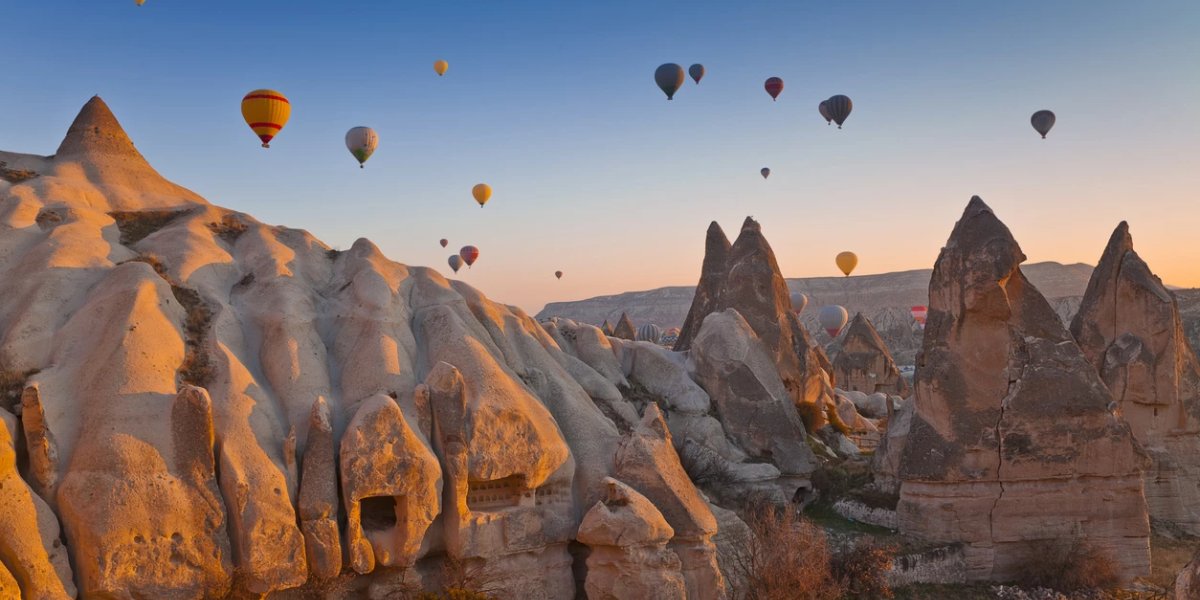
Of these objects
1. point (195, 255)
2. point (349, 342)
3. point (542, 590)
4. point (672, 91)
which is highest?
point (672, 91)

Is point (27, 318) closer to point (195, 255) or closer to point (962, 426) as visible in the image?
point (195, 255)

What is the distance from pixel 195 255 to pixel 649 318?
5630 inches

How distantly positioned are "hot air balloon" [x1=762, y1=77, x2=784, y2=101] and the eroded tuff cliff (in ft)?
73.9

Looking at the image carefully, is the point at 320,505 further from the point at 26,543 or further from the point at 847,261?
the point at 847,261

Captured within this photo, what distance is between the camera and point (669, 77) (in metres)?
33.0

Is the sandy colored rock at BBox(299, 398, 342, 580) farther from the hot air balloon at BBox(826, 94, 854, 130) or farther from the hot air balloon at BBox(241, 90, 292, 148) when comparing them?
the hot air balloon at BBox(826, 94, 854, 130)

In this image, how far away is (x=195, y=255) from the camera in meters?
15.1

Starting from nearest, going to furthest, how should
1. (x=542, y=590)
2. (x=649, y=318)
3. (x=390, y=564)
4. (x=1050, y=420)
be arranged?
(x=390, y=564)
(x=542, y=590)
(x=1050, y=420)
(x=649, y=318)

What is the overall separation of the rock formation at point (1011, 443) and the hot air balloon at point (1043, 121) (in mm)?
17004

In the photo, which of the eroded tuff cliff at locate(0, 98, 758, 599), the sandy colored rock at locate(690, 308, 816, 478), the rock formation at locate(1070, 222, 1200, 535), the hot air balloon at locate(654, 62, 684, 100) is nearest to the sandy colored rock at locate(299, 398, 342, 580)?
→ the eroded tuff cliff at locate(0, 98, 758, 599)

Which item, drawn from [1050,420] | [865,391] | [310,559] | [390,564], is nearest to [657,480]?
[390,564]

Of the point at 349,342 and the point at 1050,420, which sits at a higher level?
the point at 349,342

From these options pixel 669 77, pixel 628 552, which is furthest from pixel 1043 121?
pixel 628 552

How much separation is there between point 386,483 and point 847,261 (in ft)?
146
